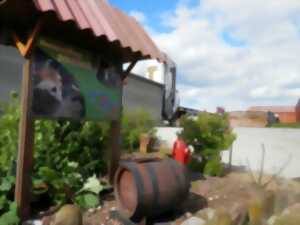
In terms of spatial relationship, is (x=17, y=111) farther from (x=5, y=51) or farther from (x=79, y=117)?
(x=5, y=51)

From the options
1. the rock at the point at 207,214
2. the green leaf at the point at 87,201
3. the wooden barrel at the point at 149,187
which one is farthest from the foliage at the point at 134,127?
the rock at the point at 207,214

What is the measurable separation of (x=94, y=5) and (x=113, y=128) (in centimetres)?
207

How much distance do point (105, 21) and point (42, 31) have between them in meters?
0.88

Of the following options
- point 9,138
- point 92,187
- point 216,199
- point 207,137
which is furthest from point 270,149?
point 9,138

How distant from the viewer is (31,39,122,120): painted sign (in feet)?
13.6

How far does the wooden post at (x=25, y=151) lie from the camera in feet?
12.8

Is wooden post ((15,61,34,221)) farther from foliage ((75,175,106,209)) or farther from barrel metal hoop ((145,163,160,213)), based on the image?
barrel metal hoop ((145,163,160,213))

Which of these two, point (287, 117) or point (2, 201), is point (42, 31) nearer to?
point (2, 201)

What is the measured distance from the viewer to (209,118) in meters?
8.22

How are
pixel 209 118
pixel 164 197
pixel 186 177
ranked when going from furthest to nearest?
pixel 209 118
pixel 186 177
pixel 164 197

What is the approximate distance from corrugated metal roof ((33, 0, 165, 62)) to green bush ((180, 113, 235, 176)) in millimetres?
3155

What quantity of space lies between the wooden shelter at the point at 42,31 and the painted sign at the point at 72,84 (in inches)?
5.5

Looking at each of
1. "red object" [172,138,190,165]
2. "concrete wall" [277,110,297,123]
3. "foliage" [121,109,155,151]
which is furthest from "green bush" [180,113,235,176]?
"concrete wall" [277,110,297,123]

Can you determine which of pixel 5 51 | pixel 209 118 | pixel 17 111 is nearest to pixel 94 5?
pixel 17 111
